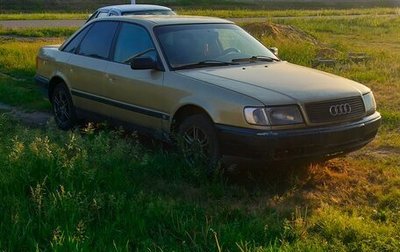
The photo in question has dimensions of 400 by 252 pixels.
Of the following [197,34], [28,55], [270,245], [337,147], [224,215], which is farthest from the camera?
[28,55]

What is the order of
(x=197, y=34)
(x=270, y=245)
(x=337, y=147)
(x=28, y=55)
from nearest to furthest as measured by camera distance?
(x=270, y=245), (x=337, y=147), (x=197, y=34), (x=28, y=55)

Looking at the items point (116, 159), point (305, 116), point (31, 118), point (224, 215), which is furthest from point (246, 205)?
point (31, 118)

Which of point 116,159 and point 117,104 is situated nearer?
point 116,159

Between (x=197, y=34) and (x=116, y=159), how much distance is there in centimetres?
191

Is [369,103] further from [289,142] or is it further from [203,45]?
[203,45]

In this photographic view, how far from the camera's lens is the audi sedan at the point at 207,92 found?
5086mm

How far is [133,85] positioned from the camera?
639cm

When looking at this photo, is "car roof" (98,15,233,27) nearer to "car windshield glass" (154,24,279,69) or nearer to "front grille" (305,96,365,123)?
"car windshield glass" (154,24,279,69)

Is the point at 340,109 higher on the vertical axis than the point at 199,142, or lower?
higher

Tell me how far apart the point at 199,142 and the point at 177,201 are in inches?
31.6

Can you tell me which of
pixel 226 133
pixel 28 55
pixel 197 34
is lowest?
pixel 28 55

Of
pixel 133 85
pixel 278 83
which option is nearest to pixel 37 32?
pixel 133 85

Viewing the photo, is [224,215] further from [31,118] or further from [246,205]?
[31,118]

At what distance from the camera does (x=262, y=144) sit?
4.96 m
